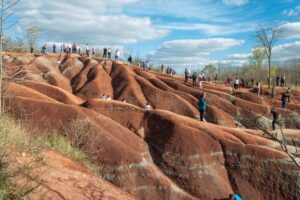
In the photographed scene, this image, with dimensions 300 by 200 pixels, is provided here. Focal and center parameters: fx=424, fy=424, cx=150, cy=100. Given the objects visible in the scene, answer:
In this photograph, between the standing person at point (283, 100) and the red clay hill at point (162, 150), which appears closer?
the red clay hill at point (162, 150)

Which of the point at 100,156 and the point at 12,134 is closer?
the point at 12,134

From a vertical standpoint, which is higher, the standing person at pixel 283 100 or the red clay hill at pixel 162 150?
the standing person at pixel 283 100

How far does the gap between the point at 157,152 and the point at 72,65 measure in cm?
2647

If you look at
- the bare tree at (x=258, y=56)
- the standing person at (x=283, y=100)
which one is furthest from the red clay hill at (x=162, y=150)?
the bare tree at (x=258, y=56)

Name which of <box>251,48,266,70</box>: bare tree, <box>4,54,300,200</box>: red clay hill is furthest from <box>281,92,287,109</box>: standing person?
<box>251,48,266,70</box>: bare tree

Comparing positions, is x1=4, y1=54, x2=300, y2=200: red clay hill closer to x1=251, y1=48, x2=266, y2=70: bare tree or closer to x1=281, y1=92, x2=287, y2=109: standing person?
x1=281, y1=92, x2=287, y2=109: standing person

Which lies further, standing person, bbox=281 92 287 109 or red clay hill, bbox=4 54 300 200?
standing person, bbox=281 92 287 109

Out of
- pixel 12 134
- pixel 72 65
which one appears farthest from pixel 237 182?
pixel 72 65

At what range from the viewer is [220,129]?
25891 mm

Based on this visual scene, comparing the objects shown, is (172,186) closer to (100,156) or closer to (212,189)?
(212,189)

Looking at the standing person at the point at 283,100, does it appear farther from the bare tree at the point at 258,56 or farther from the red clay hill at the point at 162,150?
the bare tree at the point at 258,56

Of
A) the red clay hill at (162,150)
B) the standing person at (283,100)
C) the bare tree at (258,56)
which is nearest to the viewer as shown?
the red clay hill at (162,150)

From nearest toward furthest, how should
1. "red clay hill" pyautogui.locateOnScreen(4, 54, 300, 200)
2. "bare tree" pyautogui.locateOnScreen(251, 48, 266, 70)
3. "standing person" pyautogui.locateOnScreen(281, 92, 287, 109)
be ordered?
"red clay hill" pyautogui.locateOnScreen(4, 54, 300, 200) → "standing person" pyautogui.locateOnScreen(281, 92, 287, 109) → "bare tree" pyautogui.locateOnScreen(251, 48, 266, 70)

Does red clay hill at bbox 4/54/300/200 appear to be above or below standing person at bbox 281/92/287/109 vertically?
below
